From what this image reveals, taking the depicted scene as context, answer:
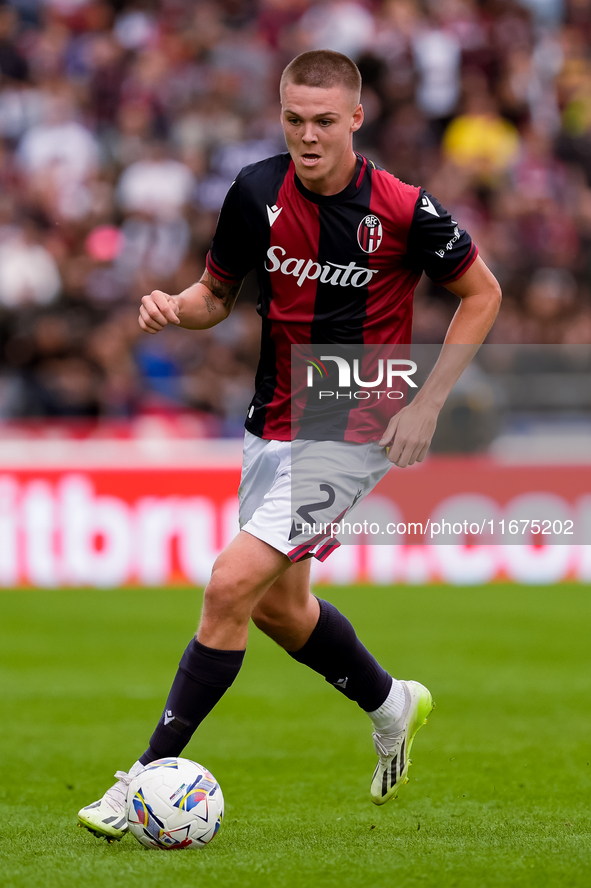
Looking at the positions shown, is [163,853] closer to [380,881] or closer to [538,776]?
[380,881]

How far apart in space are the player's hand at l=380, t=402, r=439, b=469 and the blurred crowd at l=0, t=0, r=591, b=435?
619 centimetres

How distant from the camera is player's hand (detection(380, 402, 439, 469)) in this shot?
4.02 metres

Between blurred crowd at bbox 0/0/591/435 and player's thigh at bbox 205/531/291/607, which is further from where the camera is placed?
blurred crowd at bbox 0/0/591/435

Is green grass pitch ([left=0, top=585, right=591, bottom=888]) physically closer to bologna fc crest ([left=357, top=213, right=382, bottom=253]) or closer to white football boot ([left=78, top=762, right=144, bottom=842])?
white football boot ([left=78, top=762, right=144, bottom=842])

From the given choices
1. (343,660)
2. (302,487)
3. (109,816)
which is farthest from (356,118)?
(109,816)

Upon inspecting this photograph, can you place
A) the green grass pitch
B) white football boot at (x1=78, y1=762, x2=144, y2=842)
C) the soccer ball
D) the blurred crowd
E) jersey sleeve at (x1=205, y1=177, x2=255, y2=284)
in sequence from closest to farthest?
the green grass pitch, the soccer ball, white football boot at (x1=78, y1=762, x2=144, y2=842), jersey sleeve at (x1=205, y1=177, x2=255, y2=284), the blurred crowd

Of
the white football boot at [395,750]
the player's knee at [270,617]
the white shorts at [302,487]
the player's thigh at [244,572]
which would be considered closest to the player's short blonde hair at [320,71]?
the white shorts at [302,487]

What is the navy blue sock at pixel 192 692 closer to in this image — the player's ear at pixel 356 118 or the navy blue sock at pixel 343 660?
the navy blue sock at pixel 343 660

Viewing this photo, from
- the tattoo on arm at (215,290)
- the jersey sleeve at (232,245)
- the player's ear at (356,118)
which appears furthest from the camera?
the tattoo on arm at (215,290)

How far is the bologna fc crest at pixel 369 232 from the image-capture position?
4.05m

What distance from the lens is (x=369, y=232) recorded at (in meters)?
4.06

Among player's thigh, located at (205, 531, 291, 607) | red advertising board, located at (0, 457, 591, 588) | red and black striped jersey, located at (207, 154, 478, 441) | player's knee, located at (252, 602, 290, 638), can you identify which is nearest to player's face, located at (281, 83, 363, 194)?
red and black striped jersey, located at (207, 154, 478, 441)

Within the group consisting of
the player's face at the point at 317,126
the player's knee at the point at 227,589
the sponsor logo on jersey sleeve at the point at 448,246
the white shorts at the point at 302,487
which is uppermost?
the player's face at the point at 317,126

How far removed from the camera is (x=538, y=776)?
494 cm
